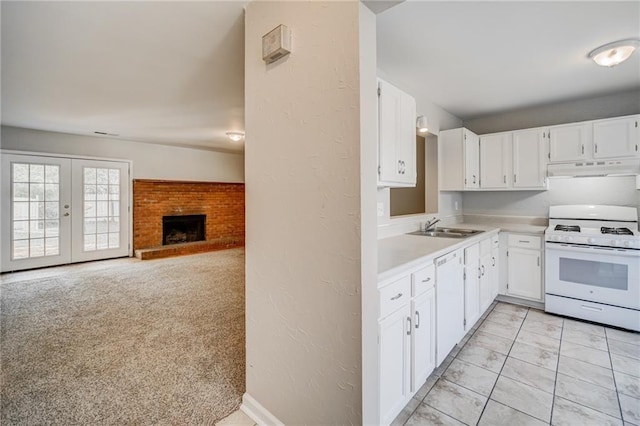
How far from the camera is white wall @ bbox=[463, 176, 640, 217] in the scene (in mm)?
3207

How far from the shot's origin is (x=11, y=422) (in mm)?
1551

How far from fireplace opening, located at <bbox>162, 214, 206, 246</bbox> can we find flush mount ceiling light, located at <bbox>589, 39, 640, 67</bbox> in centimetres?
688

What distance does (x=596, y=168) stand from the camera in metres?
3.07

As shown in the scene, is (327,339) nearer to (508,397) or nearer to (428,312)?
(428,312)

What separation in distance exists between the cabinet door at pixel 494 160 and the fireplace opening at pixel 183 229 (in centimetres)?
586

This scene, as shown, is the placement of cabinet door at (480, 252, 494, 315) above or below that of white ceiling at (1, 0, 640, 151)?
below

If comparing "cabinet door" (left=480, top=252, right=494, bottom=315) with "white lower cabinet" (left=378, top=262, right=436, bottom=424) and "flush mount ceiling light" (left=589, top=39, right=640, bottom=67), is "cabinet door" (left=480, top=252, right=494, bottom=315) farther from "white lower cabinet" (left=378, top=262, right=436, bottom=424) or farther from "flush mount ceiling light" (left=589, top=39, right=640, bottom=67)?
"flush mount ceiling light" (left=589, top=39, right=640, bottom=67)

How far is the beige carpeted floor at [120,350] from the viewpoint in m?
1.67

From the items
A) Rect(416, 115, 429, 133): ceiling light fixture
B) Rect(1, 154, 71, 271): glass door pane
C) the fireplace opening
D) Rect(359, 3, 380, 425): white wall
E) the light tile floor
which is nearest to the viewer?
Rect(359, 3, 380, 425): white wall

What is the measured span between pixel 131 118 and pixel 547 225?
229 inches

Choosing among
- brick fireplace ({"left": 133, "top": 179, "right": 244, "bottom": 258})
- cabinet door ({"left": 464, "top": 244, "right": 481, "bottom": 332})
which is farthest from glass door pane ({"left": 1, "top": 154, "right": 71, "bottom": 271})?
cabinet door ({"left": 464, "top": 244, "right": 481, "bottom": 332})

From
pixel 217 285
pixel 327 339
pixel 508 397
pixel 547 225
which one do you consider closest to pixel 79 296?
pixel 217 285

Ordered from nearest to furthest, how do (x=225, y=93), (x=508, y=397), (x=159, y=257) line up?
(x=508, y=397)
(x=225, y=93)
(x=159, y=257)

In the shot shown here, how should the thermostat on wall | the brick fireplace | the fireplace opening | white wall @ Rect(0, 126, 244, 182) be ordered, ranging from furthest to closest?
the fireplace opening
the brick fireplace
white wall @ Rect(0, 126, 244, 182)
the thermostat on wall
